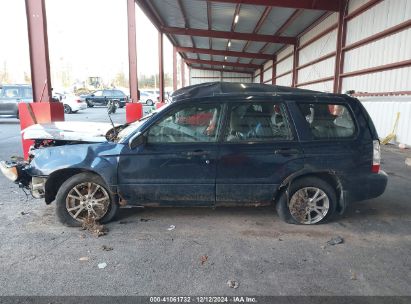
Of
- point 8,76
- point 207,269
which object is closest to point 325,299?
point 207,269

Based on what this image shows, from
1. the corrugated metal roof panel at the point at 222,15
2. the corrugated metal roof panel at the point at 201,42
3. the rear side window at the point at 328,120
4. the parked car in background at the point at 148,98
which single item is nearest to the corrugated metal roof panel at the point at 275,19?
the corrugated metal roof panel at the point at 222,15

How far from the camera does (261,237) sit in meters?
3.72

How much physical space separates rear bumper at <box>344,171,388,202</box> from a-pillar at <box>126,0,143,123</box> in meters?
9.21

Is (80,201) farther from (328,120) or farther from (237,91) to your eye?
(328,120)

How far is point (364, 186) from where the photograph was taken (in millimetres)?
3957

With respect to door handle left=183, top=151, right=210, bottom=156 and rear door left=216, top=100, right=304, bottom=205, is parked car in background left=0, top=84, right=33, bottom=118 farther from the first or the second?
rear door left=216, top=100, right=304, bottom=205

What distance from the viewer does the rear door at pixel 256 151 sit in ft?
12.4

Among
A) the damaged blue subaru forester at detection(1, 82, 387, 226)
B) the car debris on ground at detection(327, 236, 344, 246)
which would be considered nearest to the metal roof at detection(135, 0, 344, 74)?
the damaged blue subaru forester at detection(1, 82, 387, 226)

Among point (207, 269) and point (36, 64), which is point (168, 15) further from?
point (207, 269)

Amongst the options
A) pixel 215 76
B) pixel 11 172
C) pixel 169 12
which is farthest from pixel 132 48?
pixel 215 76

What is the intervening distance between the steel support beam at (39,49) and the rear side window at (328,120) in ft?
19.2

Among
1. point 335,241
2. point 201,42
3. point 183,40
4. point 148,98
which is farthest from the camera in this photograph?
point 148,98

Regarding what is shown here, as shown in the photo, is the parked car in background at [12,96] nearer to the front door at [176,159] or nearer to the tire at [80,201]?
the tire at [80,201]

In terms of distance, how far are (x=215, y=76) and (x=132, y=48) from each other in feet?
90.7
